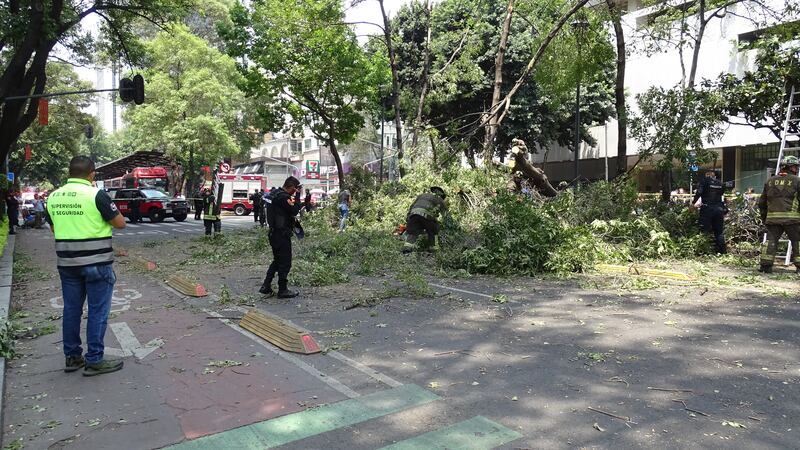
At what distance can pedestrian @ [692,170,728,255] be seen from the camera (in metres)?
11.5

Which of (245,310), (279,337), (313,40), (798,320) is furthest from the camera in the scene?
(313,40)

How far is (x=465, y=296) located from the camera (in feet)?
26.6

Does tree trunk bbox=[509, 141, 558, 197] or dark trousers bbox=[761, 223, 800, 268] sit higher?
tree trunk bbox=[509, 141, 558, 197]

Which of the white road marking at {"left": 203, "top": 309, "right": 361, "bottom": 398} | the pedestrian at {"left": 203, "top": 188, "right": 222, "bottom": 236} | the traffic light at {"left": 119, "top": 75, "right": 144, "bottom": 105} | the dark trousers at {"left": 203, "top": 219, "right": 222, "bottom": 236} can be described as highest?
the traffic light at {"left": 119, "top": 75, "right": 144, "bottom": 105}

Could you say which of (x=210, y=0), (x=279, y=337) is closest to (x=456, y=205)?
(x=279, y=337)

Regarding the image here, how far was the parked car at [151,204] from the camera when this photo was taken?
28.8 m

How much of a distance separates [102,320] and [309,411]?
218 cm

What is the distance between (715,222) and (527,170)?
5.09 m

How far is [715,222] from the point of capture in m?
11.7

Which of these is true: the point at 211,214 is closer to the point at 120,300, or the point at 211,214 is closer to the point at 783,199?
the point at 120,300

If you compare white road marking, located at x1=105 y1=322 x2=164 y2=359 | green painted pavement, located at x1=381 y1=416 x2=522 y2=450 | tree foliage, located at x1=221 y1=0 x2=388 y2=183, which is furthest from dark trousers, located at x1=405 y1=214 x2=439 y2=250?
tree foliage, located at x1=221 y1=0 x2=388 y2=183

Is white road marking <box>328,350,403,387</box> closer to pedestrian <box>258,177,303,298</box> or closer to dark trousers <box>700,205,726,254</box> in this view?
pedestrian <box>258,177,303,298</box>

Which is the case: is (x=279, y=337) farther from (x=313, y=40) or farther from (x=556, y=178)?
(x=556, y=178)

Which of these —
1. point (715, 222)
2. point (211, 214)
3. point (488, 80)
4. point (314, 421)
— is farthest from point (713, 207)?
point (488, 80)
